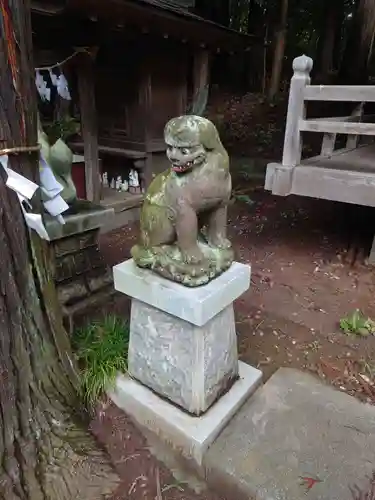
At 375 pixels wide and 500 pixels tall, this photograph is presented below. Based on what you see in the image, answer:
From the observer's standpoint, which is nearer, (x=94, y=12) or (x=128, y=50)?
(x=94, y=12)

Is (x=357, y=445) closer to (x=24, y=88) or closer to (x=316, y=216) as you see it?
(x=24, y=88)

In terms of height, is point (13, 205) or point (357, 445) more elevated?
point (13, 205)

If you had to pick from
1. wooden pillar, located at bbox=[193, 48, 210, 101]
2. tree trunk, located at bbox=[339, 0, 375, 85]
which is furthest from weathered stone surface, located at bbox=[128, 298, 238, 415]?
tree trunk, located at bbox=[339, 0, 375, 85]

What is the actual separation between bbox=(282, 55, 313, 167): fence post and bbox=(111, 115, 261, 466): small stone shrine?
220cm

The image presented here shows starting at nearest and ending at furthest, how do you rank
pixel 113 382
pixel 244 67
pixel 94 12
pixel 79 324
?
1. pixel 113 382
2. pixel 79 324
3. pixel 94 12
4. pixel 244 67

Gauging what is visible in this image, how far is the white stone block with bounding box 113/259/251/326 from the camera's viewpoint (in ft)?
6.12

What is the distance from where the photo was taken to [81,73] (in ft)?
16.4

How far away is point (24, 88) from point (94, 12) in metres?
3.01

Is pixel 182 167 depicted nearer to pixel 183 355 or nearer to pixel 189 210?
pixel 189 210

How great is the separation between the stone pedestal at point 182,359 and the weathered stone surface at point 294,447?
0.10 meters

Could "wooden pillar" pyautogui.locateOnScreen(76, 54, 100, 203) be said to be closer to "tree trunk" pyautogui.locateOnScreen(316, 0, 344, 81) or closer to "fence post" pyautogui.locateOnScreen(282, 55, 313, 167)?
"fence post" pyautogui.locateOnScreen(282, 55, 313, 167)

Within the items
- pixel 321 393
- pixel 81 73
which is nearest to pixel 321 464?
pixel 321 393

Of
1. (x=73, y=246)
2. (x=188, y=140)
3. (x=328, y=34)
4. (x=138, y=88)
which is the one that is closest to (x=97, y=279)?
(x=73, y=246)

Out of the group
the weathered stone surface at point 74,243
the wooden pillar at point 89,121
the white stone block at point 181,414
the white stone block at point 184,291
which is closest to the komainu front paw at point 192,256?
the white stone block at point 184,291
